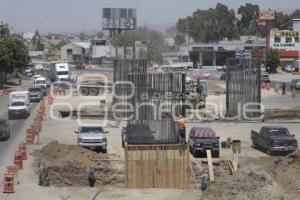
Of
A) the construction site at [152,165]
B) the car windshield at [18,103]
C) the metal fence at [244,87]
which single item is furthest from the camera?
the car windshield at [18,103]

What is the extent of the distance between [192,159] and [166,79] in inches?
176

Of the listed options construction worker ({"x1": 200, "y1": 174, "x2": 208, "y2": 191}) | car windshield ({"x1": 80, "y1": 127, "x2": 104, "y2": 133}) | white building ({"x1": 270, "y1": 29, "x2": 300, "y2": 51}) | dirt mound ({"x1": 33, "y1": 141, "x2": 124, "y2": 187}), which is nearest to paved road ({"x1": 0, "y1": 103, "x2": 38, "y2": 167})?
dirt mound ({"x1": 33, "y1": 141, "x2": 124, "y2": 187})

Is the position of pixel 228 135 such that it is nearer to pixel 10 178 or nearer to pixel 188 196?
pixel 188 196

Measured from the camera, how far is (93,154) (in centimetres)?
3372

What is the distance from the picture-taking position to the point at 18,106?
183ft

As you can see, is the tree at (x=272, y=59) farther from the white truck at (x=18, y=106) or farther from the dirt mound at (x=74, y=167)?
the dirt mound at (x=74, y=167)

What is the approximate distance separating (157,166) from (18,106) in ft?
98.7

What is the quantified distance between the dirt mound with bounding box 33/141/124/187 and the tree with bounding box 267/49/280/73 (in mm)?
97783

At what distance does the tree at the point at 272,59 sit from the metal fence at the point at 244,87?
75.8m

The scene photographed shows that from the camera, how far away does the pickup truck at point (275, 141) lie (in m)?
35.3

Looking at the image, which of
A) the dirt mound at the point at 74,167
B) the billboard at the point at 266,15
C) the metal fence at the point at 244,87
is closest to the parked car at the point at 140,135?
the dirt mound at the point at 74,167

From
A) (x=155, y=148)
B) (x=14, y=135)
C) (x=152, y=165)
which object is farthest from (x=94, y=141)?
(x=14, y=135)

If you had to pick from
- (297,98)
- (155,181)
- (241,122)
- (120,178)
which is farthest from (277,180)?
(297,98)

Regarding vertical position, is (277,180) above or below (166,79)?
below
